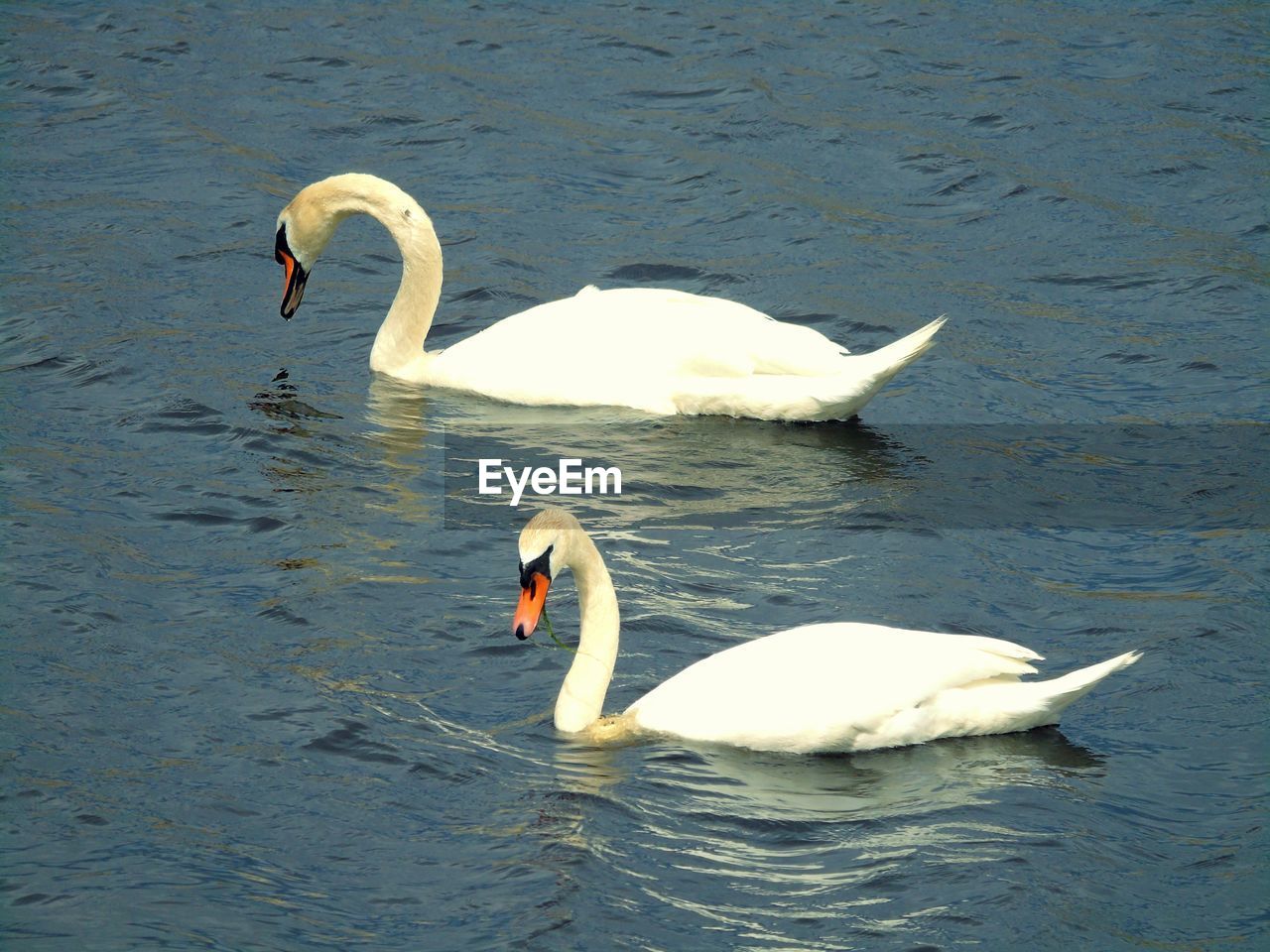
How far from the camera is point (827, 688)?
27.2 ft

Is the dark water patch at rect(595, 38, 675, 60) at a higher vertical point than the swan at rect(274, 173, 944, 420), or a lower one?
higher

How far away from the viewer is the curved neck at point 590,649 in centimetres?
847

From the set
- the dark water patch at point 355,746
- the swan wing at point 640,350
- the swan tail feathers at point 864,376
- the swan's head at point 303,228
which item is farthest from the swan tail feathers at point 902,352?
the dark water patch at point 355,746

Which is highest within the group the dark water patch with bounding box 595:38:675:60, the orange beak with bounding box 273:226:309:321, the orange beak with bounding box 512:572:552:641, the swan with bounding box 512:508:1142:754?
the dark water patch with bounding box 595:38:675:60

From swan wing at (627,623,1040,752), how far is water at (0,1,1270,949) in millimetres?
129

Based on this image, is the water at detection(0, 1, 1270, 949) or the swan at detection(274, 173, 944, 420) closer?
the water at detection(0, 1, 1270, 949)

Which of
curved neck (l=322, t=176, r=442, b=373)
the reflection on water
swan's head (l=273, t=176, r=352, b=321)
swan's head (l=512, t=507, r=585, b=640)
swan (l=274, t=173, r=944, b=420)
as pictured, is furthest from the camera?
swan's head (l=273, t=176, r=352, b=321)

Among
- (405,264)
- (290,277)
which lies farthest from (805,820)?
(290,277)

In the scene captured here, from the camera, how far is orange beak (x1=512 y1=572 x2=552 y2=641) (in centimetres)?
814

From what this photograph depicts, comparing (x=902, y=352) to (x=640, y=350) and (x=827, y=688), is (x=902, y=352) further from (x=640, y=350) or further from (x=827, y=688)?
(x=827, y=688)

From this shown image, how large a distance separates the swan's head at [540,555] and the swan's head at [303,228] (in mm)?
5801

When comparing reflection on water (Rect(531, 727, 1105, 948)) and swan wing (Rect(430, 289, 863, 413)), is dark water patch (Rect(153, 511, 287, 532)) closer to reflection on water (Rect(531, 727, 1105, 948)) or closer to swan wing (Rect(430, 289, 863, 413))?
swan wing (Rect(430, 289, 863, 413))

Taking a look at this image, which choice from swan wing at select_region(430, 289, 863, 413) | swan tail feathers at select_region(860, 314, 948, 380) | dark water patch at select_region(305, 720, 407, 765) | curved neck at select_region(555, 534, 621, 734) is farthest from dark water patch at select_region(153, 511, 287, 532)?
swan tail feathers at select_region(860, 314, 948, 380)

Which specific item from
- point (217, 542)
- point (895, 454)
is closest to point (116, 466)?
point (217, 542)
